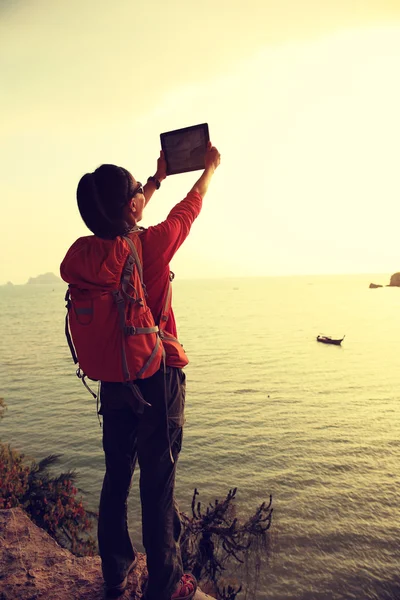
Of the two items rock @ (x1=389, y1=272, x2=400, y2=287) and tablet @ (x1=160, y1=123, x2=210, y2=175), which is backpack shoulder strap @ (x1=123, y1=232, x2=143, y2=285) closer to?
tablet @ (x1=160, y1=123, x2=210, y2=175)

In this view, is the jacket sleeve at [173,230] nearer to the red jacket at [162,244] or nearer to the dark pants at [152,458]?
the red jacket at [162,244]

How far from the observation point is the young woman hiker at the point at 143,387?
8.71ft

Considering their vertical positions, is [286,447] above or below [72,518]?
below

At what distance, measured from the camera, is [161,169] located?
3.18 meters

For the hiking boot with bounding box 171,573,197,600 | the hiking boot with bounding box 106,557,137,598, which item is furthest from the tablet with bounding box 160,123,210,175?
the hiking boot with bounding box 106,557,137,598

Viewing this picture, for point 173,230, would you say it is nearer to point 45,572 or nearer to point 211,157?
point 211,157

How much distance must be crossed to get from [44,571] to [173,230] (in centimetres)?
373

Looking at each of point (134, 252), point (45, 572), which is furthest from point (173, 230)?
point (45, 572)

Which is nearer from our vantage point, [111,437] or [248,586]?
[111,437]

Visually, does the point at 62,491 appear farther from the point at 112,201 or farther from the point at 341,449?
the point at 341,449

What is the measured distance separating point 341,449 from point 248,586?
38.6 feet

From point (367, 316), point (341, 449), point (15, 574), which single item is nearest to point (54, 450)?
point (341, 449)

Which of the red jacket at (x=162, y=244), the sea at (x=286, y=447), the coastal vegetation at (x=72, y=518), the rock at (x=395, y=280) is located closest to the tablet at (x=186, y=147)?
the red jacket at (x=162, y=244)

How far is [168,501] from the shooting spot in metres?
3.07
